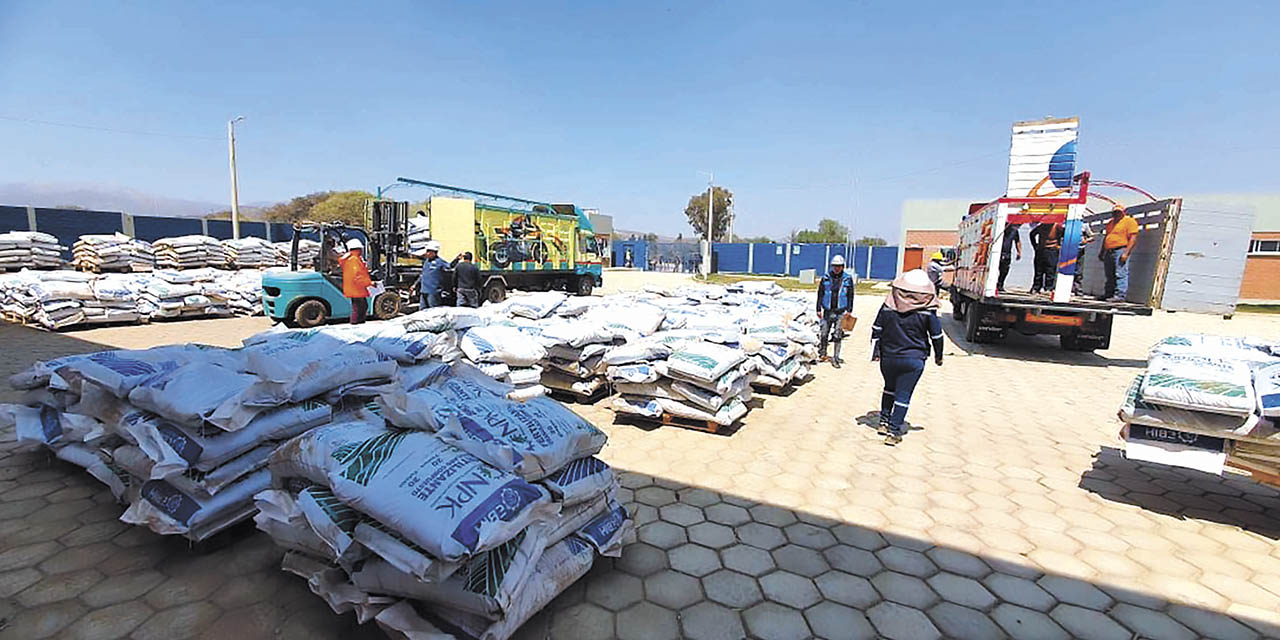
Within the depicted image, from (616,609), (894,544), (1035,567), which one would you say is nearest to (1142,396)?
(1035,567)

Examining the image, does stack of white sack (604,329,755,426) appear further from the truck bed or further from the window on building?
the window on building

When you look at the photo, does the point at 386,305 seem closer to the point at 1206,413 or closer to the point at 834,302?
the point at 834,302

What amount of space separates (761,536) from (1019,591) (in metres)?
1.15

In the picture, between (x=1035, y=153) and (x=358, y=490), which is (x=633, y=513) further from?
(x=1035, y=153)

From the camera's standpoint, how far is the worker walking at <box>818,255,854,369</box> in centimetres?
707

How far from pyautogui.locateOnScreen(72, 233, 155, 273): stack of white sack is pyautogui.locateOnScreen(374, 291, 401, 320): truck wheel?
355 inches

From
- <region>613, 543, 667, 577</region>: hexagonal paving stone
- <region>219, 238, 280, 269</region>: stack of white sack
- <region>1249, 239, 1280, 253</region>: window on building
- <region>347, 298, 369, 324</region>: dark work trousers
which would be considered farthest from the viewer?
<region>1249, 239, 1280, 253</region>: window on building

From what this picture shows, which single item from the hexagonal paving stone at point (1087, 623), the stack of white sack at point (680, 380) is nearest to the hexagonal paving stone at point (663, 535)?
the stack of white sack at point (680, 380)

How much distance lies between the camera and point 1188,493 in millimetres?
3480

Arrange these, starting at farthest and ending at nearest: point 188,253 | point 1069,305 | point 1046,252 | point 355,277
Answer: point 188,253 < point 1046,252 < point 1069,305 < point 355,277

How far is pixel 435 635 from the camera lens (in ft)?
5.89

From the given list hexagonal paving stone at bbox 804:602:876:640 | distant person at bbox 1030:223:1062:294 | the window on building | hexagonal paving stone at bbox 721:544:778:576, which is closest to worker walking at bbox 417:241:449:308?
hexagonal paving stone at bbox 721:544:778:576

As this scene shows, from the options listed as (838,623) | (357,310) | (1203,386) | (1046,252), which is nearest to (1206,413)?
(1203,386)

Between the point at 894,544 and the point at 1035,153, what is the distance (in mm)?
7515
